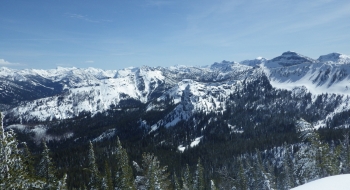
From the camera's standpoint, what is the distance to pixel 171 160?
153875 millimetres

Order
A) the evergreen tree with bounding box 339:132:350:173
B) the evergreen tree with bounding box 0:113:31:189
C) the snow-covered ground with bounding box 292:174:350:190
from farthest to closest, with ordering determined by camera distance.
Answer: the evergreen tree with bounding box 339:132:350:173 < the snow-covered ground with bounding box 292:174:350:190 < the evergreen tree with bounding box 0:113:31:189

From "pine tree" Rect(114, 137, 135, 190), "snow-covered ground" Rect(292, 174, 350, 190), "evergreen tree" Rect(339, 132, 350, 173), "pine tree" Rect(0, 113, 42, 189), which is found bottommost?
"evergreen tree" Rect(339, 132, 350, 173)

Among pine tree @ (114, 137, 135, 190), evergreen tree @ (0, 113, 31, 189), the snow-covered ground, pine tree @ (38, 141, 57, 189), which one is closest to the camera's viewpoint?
evergreen tree @ (0, 113, 31, 189)

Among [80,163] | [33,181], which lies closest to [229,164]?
[80,163]

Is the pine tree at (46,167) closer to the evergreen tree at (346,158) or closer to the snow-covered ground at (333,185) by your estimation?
the snow-covered ground at (333,185)

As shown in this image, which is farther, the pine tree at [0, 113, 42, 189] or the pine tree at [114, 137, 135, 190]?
the pine tree at [114, 137, 135, 190]

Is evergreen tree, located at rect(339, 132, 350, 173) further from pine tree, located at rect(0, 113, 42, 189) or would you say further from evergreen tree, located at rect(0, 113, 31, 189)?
evergreen tree, located at rect(0, 113, 31, 189)

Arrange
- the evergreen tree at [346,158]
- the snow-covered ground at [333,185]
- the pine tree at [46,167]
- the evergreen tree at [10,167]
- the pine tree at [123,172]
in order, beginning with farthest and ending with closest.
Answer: the evergreen tree at [346,158]
the pine tree at [123,172]
the pine tree at [46,167]
the snow-covered ground at [333,185]
the evergreen tree at [10,167]

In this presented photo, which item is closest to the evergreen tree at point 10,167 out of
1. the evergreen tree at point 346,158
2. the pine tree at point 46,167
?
the pine tree at point 46,167

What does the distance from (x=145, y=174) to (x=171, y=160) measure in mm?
122746

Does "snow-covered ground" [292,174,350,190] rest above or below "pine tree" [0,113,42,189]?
below

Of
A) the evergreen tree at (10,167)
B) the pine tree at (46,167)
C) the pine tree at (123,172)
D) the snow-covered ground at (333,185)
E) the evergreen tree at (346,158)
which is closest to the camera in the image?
the evergreen tree at (10,167)

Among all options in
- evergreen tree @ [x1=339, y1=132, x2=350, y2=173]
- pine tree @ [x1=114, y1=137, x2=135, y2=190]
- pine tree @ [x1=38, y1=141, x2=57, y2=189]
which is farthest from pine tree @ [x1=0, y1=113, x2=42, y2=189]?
evergreen tree @ [x1=339, y1=132, x2=350, y2=173]

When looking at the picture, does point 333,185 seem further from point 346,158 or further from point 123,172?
point 346,158
